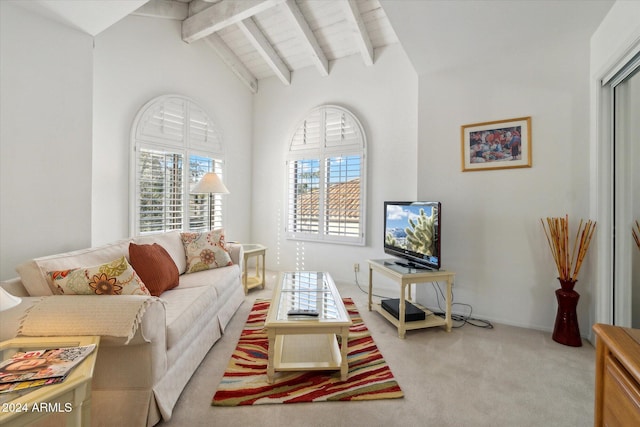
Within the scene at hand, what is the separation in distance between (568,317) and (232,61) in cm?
497

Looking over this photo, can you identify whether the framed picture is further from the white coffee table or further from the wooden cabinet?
the wooden cabinet

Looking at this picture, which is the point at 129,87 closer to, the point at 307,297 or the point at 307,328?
the point at 307,297

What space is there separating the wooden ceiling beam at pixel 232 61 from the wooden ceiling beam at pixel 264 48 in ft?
1.71

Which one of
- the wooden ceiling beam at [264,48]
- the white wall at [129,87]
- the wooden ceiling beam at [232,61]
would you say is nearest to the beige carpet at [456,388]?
the white wall at [129,87]

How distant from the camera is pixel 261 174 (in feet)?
15.5

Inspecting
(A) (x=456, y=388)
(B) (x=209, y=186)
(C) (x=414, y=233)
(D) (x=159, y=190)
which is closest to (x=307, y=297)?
(A) (x=456, y=388)

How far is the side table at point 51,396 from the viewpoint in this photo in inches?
35.2

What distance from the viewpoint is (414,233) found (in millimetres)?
2795

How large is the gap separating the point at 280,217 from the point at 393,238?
2063mm

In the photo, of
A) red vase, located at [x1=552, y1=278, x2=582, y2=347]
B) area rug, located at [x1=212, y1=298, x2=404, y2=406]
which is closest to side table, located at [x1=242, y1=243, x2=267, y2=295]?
area rug, located at [x1=212, y1=298, x2=404, y2=406]

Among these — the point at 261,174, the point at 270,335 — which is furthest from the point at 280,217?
the point at 270,335

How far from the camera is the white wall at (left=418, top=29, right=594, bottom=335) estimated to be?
2.48 m

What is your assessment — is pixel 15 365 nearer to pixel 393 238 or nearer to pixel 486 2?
pixel 393 238

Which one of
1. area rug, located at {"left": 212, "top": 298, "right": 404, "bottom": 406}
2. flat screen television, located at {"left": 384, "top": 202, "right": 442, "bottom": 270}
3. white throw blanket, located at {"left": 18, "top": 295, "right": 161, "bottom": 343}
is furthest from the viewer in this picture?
flat screen television, located at {"left": 384, "top": 202, "right": 442, "bottom": 270}
